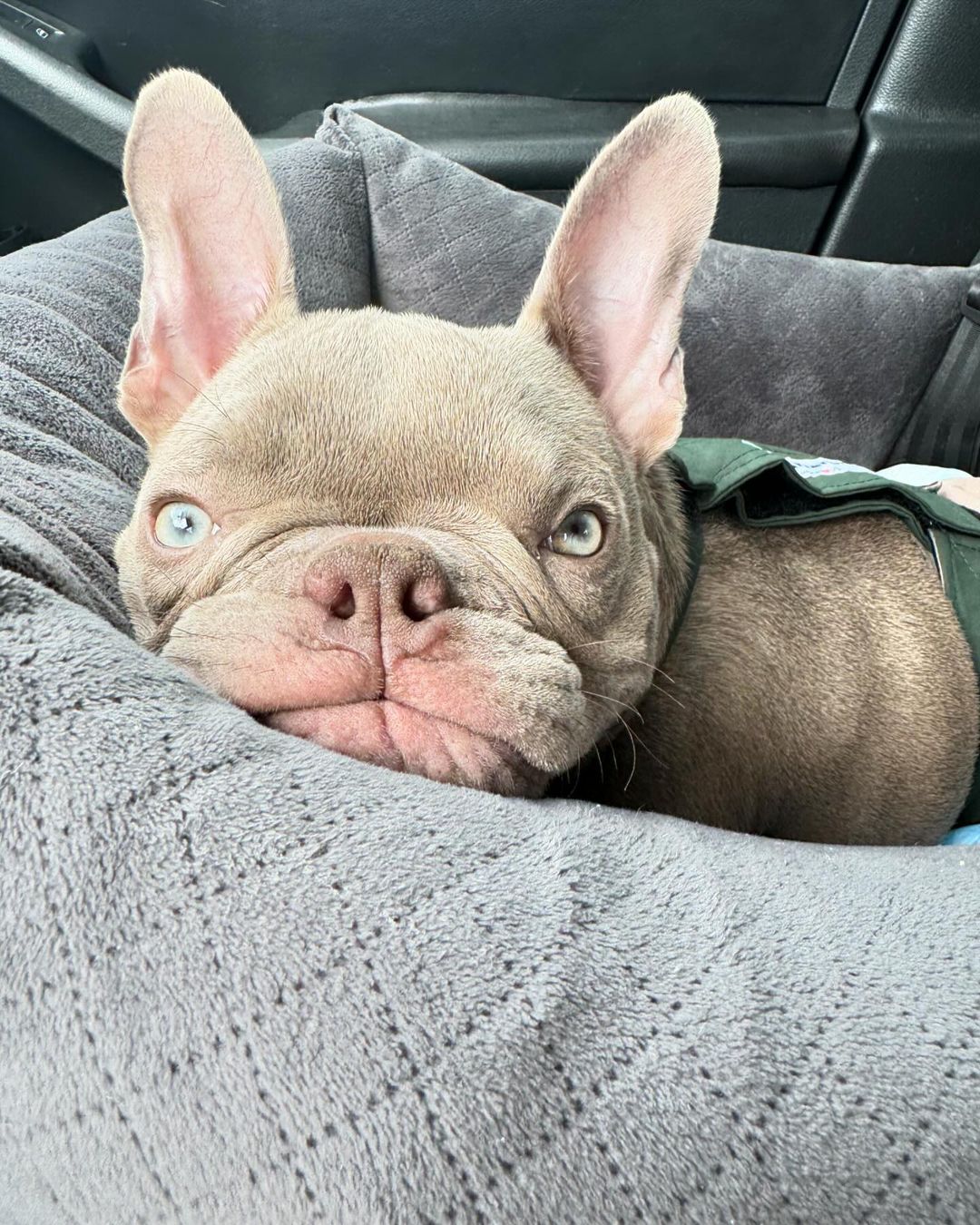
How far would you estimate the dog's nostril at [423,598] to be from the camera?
2.81 ft

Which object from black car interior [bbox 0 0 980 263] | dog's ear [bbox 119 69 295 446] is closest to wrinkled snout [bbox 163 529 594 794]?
dog's ear [bbox 119 69 295 446]

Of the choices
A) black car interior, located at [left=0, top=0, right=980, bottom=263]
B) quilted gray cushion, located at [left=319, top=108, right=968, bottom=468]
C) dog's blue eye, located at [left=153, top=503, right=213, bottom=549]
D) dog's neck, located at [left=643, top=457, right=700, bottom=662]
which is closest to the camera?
dog's blue eye, located at [left=153, top=503, right=213, bottom=549]

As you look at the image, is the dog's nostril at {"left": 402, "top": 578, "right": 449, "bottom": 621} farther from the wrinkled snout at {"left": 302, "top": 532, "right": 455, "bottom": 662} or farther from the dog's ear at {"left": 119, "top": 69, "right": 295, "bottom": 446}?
the dog's ear at {"left": 119, "top": 69, "right": 295, "bottom": 446}

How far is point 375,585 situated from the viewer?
0.84 m

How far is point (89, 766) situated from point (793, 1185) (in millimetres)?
545

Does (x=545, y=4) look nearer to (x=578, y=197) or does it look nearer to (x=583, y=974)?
(x=578, y=197)

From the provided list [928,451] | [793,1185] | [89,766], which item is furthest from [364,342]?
[928,451]

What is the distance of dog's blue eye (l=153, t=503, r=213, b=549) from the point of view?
3.59 feet

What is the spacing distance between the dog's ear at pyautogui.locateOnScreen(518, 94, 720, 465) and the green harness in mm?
195

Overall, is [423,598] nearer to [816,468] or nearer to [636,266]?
[636,266]

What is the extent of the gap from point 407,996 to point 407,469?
57 cm

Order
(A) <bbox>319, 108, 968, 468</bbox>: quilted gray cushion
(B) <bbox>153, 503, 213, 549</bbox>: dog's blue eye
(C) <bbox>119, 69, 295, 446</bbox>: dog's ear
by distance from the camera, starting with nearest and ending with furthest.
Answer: (B) <bbox>153, 503, 213, 549</bbox>: dog's blue eye < (C) <bbox>119, 69, 295, 446</bbox>: dog's ear < (A) <bbox>319, 108, 968, 468</bbox>: quilted gray cushion

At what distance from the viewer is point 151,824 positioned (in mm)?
691

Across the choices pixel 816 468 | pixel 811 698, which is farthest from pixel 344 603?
pixel 816 468
